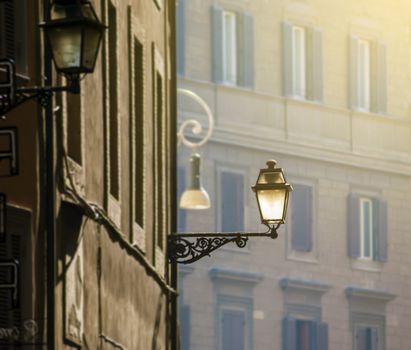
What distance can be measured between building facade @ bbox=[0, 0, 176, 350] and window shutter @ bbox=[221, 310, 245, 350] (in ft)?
83.6

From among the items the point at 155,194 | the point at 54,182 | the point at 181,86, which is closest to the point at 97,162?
the point at 54,182

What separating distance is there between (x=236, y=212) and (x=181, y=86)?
355cm

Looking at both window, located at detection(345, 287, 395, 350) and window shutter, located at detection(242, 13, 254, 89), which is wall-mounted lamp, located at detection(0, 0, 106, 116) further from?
window, located at detection(345, 287, 395, 350)

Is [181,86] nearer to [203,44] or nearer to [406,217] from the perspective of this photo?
[203,44]

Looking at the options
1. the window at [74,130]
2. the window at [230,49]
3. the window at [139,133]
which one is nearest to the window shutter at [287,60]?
the window at [230,49]

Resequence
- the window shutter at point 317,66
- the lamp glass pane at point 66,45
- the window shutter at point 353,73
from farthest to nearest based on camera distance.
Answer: the window shutter at point 353,73 → the window shutter at point 317,66 → the lamp glass pane at point 66,45

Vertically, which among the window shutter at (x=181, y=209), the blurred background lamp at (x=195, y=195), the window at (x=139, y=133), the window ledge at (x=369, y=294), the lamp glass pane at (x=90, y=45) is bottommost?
the lamp glass pane at (x=90, y=45)

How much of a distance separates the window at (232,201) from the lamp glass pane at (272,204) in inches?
1233

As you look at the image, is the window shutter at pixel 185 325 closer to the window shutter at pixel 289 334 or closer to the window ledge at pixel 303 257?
the window shutter at pixel 289 334

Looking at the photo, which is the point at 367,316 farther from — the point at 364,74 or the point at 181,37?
the point at 181,37

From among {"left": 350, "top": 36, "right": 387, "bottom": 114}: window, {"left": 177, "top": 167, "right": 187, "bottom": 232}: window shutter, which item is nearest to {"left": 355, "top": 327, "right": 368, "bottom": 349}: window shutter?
{"left": 350, "top": 36, "right": 387, "bottom": 114}: window

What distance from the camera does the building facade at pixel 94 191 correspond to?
1814 cm

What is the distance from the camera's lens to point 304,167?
59.5 meters

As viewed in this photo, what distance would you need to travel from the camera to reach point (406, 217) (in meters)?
63.8
